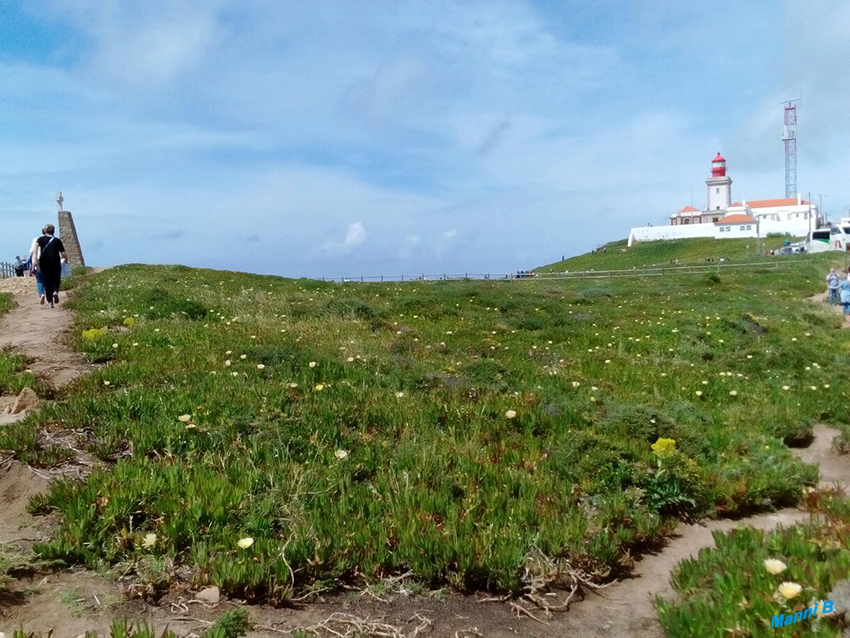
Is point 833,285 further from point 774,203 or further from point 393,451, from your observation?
point 774,203

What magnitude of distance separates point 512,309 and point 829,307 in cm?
1307

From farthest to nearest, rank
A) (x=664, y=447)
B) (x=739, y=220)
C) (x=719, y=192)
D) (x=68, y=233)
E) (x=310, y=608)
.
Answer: (x=719, y=192) < (x=739, y=220) < (x=68, y=233) < (x=664, y=447) < (x=310, y=608)

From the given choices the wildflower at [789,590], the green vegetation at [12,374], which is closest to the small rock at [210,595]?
the wildflower at [789,590]

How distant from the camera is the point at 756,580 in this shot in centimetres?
368

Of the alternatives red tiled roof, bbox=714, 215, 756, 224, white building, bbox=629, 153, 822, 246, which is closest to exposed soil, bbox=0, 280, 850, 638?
white building, bbox=629, 153, 822, 246

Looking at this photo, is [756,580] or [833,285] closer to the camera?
[756,580]

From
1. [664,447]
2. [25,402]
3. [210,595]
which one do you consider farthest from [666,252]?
[210,595]

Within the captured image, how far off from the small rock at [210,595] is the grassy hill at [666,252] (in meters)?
79.3

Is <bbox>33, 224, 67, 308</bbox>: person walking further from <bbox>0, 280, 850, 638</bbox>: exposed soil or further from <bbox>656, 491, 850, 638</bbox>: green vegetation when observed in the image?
<bbox>656, 491, 850, 638</bbox>: green vegetation

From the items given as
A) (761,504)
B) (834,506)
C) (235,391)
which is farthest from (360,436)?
(834,506)

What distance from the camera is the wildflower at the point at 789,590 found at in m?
3.29

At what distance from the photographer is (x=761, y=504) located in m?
5.62

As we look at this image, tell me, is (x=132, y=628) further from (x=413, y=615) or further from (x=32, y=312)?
(x=32, y=312)

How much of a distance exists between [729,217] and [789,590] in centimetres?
11698
